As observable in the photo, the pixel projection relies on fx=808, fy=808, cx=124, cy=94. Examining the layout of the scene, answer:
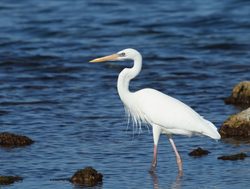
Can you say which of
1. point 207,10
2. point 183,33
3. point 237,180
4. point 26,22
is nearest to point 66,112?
point 237,180

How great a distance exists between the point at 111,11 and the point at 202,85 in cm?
1037

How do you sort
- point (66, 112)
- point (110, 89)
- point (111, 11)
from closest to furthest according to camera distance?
point (66, 112) < point (110, 89) < point (111, 11)

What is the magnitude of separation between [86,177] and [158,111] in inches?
63.5

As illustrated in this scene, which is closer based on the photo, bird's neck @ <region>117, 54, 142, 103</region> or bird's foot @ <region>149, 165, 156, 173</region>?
bird's foot @ <region>149, 165, 156, 173</region>

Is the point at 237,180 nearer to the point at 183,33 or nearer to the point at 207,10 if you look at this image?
the point at 183,33

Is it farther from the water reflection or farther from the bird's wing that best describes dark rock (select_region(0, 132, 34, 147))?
the water reflection

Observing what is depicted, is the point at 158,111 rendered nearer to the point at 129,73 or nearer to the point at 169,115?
the point at 169,115

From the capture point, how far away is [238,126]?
11.2m

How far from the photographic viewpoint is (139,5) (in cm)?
2650

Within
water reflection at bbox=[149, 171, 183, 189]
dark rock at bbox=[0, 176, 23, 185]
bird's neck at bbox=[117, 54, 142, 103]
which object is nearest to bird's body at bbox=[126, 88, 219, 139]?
bird's neck at bbox=[117, 54, 142, 103]

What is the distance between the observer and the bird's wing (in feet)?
32.5

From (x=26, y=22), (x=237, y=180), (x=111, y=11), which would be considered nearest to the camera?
(x=237, y=180)

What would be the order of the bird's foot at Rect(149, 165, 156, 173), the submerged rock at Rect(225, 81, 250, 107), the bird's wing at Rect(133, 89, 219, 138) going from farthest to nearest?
the submerged rock at Rect(225, 81, 250, 107), the bird's wing at Rect(133, 89, 219, 138), the bird's foot at Rect(149, 165, 156, 173)

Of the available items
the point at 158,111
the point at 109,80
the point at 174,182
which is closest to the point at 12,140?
the point at 158,111
